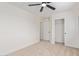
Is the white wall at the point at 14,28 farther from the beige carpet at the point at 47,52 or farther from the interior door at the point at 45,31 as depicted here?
the interior door at the point at 45,31

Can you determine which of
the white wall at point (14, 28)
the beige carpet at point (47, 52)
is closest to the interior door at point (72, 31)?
the beige carpet at point (47, 52)

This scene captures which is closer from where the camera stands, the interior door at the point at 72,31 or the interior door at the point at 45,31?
the interior door at the point at 72,31

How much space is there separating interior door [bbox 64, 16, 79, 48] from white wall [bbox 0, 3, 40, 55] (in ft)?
8.26

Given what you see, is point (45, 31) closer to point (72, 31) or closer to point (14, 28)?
point (72, 31)

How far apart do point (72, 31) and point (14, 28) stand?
11.7ft

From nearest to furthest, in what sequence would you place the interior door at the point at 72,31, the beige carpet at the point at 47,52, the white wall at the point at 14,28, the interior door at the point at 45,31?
the white wall at the point at 14,28, the beige carpet at the point at 47,52, the interior door at the point at 72,31, the interior door at the point at 45,31

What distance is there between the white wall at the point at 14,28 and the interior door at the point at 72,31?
252 centimetres

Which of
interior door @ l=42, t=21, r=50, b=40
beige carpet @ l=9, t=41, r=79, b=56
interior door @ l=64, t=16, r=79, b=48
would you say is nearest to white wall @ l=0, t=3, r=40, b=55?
beige carpet @ l=9, t=41, r=79, b=56

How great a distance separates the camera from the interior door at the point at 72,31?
4516mm

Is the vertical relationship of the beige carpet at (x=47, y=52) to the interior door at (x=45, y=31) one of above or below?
below

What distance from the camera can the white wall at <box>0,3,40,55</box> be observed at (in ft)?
11.0

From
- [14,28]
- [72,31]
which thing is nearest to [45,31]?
[72,31]

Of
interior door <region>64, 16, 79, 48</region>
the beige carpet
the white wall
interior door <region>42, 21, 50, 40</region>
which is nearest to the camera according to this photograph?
the white wall

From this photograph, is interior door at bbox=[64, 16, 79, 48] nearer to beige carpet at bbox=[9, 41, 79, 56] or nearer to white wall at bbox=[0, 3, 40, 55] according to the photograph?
beige carpet at bbox=[9, 41, 79, 56]
